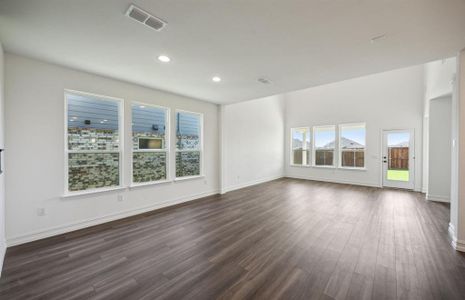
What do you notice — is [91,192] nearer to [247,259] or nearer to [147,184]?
[147,184]

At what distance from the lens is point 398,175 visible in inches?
256

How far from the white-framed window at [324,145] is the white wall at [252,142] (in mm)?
1481

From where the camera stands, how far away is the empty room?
190cm

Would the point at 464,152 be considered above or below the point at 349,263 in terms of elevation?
above

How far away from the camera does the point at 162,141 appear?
15.2 ft

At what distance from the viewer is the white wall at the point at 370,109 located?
612 centimetres

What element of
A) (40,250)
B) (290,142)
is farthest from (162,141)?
(290,142)

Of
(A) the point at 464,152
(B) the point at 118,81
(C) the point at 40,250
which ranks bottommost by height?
(C) the point at 40,250

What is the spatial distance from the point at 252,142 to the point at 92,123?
499cm

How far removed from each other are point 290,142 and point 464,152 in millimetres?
6367

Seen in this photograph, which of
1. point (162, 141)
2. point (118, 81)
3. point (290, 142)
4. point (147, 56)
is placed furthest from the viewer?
point (290, 142)

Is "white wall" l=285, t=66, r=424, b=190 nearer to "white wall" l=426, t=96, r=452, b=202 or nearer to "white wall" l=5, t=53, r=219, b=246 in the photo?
"white wall" l=426, t=96, r=452, b=202

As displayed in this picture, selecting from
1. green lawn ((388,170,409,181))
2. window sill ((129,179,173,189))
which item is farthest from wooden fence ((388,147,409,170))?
window sill ((129,179,173,189))

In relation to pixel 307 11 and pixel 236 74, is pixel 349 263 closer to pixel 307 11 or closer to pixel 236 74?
pixel 307 11
